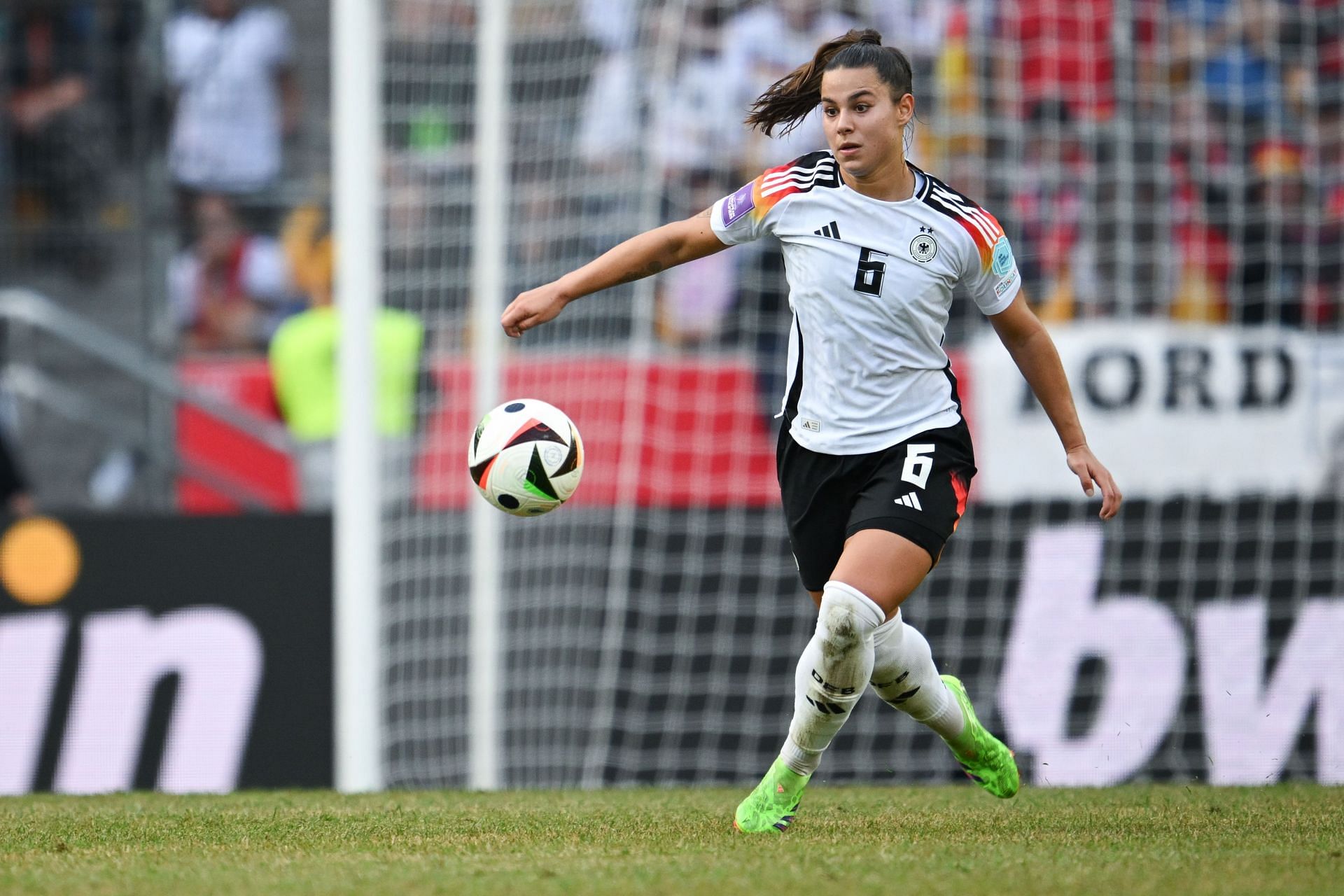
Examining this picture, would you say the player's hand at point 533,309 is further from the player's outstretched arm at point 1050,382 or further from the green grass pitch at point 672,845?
the green grass pitch at point 672,845

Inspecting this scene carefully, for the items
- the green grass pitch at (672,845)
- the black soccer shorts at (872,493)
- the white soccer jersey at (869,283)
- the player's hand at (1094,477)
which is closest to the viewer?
the green grass pitch at (672,845)

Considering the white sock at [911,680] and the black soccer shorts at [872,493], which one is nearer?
the black soccer shorts at [872,493]

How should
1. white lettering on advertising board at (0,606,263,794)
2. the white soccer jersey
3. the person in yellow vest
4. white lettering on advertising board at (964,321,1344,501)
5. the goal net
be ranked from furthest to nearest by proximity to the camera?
the person in yellow vest
white lettering on advertising board at (964,321,1344,501)
white lettering on advertising board at (0,606,263,794)
the goal net
the white soccer jersey

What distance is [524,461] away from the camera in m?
5.48

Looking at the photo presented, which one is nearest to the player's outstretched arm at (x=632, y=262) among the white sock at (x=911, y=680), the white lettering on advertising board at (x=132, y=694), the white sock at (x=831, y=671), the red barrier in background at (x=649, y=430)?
the white sock at (x=831, y=671)

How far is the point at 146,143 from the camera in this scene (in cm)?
1263

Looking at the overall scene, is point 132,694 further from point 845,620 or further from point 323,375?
point 845,620

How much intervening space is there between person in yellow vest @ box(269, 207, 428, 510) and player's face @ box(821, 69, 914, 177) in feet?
16.2

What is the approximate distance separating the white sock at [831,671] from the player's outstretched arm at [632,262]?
42.8 inches

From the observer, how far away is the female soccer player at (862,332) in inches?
204

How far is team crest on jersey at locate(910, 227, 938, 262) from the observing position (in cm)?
526

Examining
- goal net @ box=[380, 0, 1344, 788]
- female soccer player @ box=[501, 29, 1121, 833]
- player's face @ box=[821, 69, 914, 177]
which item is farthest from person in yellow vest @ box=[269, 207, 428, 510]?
player's face @ box=[821, 69, 914, 177]

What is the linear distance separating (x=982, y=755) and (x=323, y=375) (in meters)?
6.90

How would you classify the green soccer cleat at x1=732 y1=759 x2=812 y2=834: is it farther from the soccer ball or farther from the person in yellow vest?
the person in yellow vest
